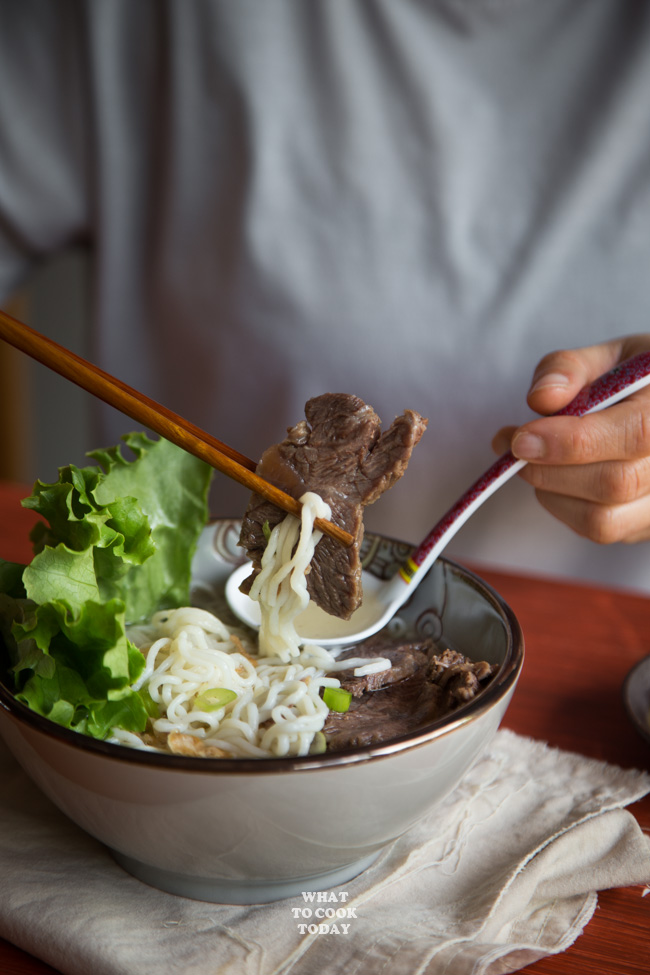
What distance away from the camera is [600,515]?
197 cm

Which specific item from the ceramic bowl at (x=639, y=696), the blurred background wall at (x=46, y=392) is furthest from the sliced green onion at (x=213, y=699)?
the blurred background wall at (x=46, y=392)

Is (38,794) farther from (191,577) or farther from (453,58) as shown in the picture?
(453,58)

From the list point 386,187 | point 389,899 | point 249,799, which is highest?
point 386,187

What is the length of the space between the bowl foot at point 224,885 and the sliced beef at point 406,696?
209 mm

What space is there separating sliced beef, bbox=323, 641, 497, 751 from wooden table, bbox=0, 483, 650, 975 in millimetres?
278

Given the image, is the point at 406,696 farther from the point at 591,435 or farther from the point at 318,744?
the point at 591,435

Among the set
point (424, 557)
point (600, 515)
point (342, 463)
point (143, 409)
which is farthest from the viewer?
point (600, 515)

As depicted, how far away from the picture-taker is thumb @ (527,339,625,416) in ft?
5.97

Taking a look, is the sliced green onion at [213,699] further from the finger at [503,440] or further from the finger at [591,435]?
the finger at [503,440]

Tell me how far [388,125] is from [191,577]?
1794 mm

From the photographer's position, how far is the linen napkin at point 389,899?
3.59 feet

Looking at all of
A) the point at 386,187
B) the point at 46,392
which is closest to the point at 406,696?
the point at 386,187

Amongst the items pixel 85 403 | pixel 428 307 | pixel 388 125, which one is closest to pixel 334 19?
pixel 388 125

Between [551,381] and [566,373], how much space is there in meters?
0.08
